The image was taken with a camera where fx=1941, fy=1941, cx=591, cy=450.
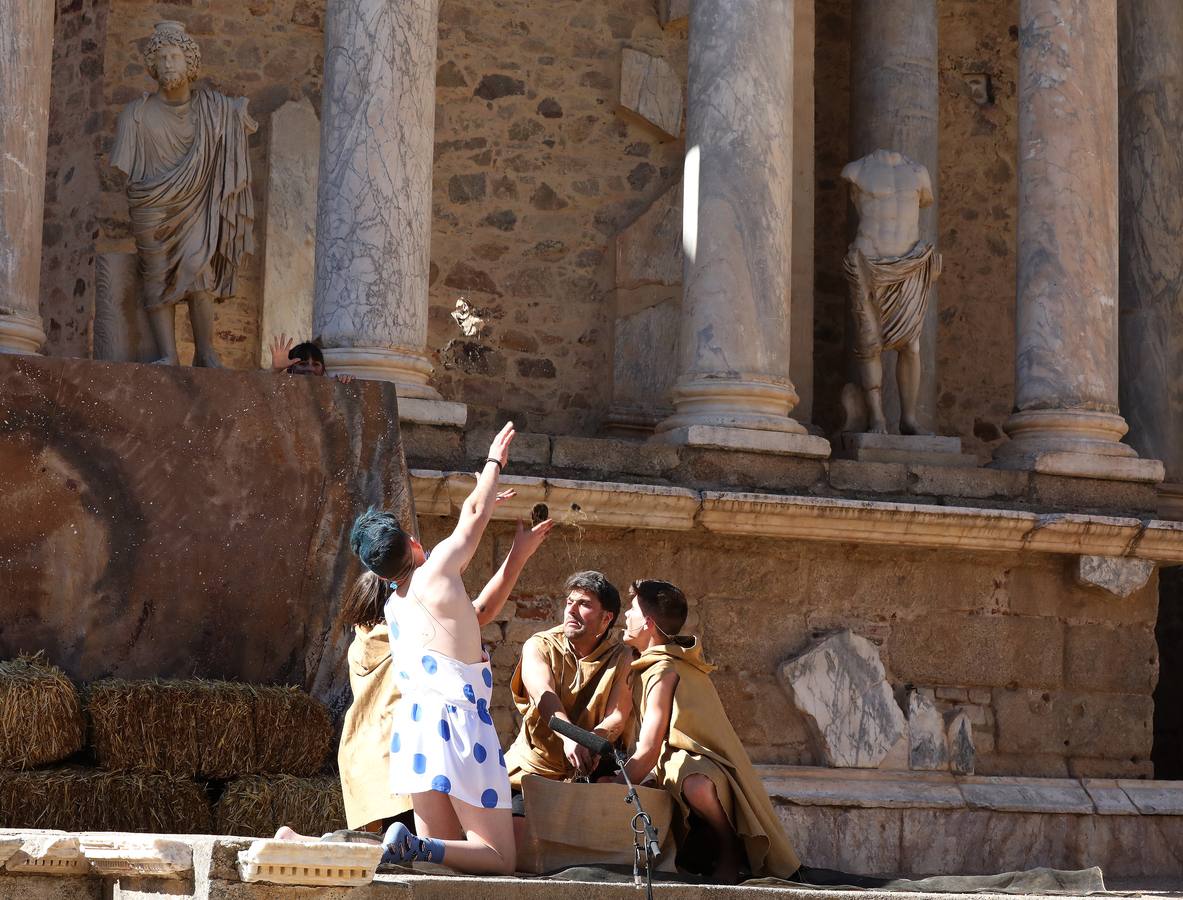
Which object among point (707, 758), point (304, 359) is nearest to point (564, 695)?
point (707, 758)

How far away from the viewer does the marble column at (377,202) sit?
9.94 m

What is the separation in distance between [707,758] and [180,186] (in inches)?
196

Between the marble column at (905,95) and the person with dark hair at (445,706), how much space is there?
7.18 metres

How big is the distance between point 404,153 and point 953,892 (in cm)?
523

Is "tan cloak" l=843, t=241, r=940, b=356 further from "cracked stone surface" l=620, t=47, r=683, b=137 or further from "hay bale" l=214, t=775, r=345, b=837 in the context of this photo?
"hay bale" l=214, t=775, r=345, b=837

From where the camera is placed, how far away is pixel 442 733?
592 centimetres

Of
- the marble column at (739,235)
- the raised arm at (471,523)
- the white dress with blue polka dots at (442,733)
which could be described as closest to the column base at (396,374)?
the marble column at (739,235)

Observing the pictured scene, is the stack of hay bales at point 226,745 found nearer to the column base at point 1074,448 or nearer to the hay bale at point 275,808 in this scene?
the hay bale at point 275,808

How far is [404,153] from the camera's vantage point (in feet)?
33.2

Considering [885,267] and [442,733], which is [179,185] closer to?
[885,267]

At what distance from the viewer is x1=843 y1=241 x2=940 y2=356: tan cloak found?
38.1 ft

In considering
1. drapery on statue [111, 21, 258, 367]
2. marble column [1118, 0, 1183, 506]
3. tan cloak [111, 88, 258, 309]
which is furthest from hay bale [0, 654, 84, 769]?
marble column [1118, 0, 1183, 506]

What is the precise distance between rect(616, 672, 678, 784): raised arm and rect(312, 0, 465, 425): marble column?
3.42 meters

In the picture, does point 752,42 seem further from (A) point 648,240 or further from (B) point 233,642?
(B) point 233,642
